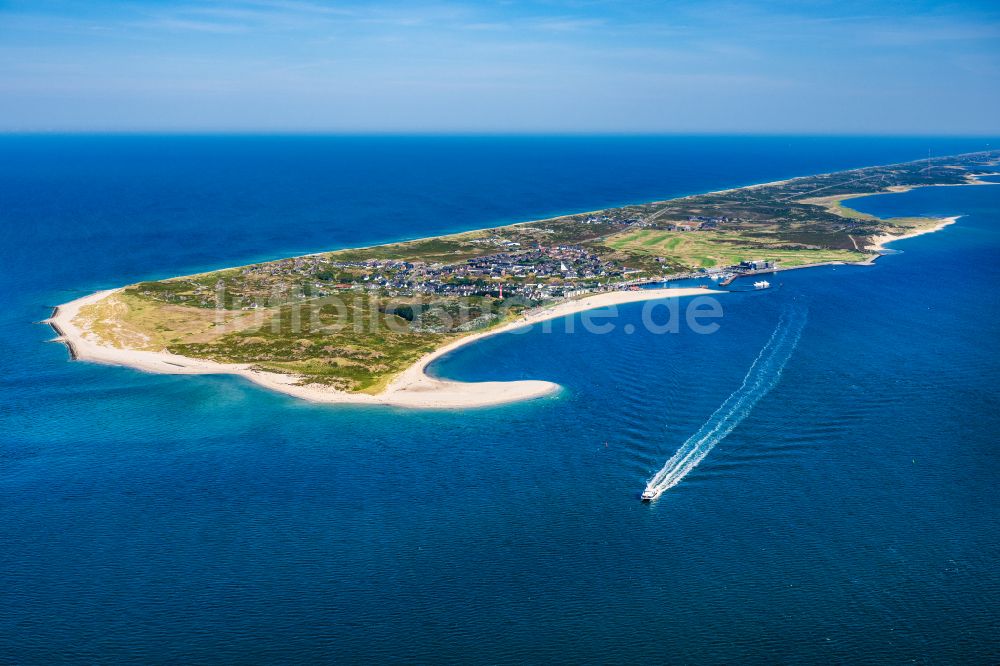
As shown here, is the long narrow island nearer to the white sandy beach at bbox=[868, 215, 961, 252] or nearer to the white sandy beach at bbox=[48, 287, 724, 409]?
the white sandy beach at bbox=[48, 287, 724, 409]

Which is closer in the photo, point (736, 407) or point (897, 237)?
point (736, 407)

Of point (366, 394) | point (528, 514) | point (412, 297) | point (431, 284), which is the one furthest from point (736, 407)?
point (431, 284)

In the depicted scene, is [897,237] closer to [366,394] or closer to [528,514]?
[366,394]

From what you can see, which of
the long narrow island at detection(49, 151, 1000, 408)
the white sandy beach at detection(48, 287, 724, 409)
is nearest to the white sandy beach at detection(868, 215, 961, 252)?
the long narrow island at detection(49, 151, 1000, 408)

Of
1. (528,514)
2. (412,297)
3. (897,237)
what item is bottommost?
(528,514)

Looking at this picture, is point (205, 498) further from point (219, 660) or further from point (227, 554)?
point (219, 660)
